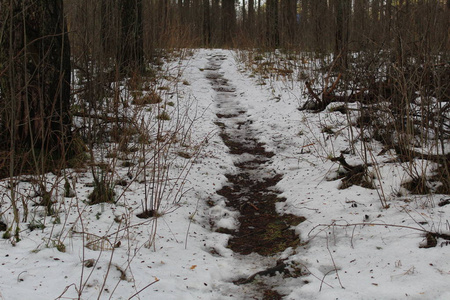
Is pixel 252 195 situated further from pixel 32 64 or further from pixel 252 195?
pixel 32 64

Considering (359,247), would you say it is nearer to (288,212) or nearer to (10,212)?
(288,212)

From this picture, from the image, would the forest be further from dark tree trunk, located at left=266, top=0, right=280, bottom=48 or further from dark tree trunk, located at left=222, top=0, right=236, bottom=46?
dark tree trunk, located at left=222, top=0, right=236, bottom=46

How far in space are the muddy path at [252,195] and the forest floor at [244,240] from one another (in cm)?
2

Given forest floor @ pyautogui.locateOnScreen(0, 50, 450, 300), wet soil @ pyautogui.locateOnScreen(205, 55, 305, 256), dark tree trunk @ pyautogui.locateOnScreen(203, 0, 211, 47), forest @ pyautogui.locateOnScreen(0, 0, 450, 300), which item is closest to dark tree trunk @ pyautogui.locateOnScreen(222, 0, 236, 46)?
dark tree trunk @ pyautogui.locateOnScreen(203, 0, 211, 47)

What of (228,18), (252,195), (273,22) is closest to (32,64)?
(252,195)

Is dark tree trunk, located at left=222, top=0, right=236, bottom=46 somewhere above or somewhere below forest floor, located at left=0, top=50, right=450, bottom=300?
above

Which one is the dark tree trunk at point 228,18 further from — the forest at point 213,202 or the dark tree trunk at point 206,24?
the forest at point 213,202

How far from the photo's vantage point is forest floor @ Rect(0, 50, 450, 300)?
2012mm

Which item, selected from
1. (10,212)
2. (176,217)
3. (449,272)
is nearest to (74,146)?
(10,212)

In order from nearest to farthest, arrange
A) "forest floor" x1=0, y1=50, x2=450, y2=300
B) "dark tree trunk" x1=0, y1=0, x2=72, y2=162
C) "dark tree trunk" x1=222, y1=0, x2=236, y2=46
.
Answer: "forest floor" x1=0, y1=50, x2=450, y2=300 < "dark tree trunk" x1=0, y1=0, x2=72, y2=162 < "dark tree trunk" x1=222, y1=0, x2=236, y2=46

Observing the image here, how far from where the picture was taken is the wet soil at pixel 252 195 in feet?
9.27

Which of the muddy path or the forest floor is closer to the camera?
the forest floor

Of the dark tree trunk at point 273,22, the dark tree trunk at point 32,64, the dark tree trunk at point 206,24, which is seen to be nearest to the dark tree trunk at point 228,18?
the dark tree trunk at point 206,24

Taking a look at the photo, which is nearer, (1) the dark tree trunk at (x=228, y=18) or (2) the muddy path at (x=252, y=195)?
(2) the muddy path at (x=252, y=195)
